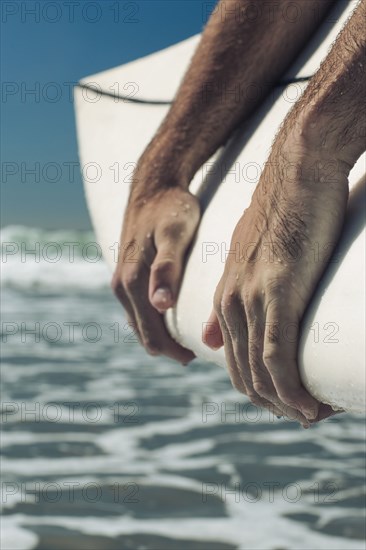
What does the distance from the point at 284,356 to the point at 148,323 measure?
20.6 inches

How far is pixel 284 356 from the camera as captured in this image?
104 centimetres

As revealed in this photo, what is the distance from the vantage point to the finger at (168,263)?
143 centimetres

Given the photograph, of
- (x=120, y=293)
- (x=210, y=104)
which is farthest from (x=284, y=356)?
(x=210, y=104)

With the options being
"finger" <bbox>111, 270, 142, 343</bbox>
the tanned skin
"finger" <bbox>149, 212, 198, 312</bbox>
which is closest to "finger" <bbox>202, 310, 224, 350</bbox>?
the tanned skin

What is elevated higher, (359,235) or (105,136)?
(105,136)

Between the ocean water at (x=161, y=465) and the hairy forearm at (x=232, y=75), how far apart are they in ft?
2.84

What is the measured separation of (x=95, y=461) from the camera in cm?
247

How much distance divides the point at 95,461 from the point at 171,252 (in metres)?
1.20

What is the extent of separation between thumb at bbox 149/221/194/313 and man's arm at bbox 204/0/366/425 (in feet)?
1.21

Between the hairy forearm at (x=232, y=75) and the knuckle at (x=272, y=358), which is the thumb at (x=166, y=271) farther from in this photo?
the knuckle at (x=272, y=358)

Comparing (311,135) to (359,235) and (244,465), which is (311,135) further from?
(244,465)

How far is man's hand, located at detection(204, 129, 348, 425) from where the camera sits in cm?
101

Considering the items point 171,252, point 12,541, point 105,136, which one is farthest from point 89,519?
point 105,136

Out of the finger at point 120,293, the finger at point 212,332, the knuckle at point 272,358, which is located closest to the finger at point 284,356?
the knuckle at point 272,358
